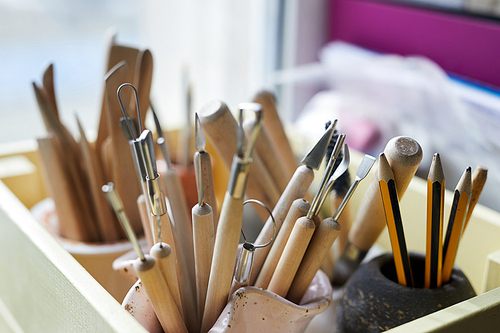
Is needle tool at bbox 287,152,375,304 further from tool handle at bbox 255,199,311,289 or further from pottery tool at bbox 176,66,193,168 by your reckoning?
pottery tool at bbox 176,66,193,168

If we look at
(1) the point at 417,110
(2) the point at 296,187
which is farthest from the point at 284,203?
(1) the point at 417,110

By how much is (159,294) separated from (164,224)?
0.11 ft

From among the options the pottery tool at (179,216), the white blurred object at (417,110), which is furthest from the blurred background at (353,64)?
the pottery tool at (179,216)

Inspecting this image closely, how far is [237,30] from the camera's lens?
2.77ft

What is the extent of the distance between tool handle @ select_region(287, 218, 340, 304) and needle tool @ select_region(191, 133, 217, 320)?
1.7 inches

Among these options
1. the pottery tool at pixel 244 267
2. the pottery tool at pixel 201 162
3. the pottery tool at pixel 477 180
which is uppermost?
the pottery tool at pixel 201 162

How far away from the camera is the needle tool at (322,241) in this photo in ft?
0.68

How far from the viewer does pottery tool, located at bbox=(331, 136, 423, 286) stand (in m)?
0.21

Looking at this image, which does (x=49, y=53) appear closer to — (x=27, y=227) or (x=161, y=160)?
(x=161, y=160)

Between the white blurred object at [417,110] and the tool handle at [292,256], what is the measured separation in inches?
10.0

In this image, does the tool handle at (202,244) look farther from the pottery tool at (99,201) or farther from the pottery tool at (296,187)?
the pottery tool at (99,201)

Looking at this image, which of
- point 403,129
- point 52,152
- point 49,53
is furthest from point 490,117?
point 49,53

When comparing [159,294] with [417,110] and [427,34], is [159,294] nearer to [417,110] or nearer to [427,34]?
[417,110]

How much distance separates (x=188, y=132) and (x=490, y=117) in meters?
0.29
